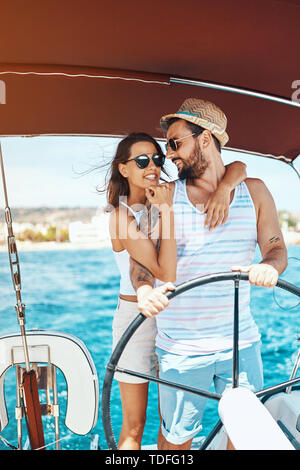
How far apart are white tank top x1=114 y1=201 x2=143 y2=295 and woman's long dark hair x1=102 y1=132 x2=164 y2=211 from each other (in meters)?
0.04

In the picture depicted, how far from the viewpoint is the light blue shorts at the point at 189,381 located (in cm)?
167

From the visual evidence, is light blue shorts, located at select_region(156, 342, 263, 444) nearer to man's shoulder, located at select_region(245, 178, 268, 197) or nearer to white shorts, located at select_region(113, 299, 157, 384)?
white shorts, located at select_region(113, 299, 157, 384)

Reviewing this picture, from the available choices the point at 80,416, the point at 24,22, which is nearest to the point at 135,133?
the point at 24,22

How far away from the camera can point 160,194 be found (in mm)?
1723

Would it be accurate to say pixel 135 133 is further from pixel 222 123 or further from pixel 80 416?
pixel 80 416

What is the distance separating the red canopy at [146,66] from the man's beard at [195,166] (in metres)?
0.15

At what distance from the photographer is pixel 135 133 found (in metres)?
1.75

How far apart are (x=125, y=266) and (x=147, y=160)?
0.39 metres

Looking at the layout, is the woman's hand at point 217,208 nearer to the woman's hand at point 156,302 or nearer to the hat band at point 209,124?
the hat band at point 209,124

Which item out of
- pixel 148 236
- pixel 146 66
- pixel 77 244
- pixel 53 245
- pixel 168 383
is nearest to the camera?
pixel 168 383

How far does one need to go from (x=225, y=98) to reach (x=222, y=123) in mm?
93

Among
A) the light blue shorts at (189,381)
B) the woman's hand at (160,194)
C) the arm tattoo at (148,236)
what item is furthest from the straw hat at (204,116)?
the light blue shorts at (189,381)

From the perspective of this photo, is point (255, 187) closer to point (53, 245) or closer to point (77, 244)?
point (77, 244)

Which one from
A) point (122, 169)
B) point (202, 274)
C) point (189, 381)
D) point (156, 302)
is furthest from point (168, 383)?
point (122, 169)
